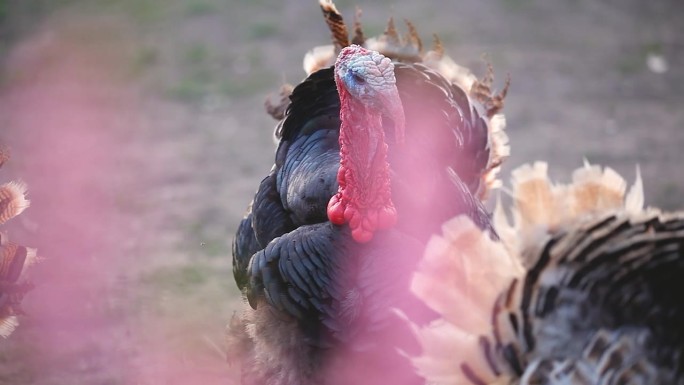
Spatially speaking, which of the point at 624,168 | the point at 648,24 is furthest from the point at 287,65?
the point at 648,24

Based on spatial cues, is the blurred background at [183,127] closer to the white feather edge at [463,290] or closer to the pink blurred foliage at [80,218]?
the pink blurred foliage at [80,218]

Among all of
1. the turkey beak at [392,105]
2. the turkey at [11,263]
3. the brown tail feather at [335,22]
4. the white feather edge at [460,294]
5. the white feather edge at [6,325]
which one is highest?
the brown tail feather at [335,22]

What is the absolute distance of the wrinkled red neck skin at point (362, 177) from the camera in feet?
9.92

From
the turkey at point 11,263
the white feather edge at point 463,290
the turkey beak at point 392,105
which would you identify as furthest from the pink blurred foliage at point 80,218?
the white feather edge at point 463,290

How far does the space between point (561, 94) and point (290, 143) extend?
12.8 feet

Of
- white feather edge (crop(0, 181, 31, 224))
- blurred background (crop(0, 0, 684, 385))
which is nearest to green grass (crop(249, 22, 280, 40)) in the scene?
blurred background (crop(0, 0, 684, 385))

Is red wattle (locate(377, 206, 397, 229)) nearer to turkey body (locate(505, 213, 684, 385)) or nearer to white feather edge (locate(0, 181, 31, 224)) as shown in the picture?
turkey body (locate(505, 213, 684, 385))

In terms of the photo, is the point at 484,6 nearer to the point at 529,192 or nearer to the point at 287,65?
the point at 287,65

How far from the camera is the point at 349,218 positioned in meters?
3.04

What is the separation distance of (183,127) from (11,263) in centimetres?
333

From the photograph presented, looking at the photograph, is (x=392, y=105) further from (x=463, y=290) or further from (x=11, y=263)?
(x=11, y=263)

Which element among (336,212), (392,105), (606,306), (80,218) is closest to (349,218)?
(336,212)

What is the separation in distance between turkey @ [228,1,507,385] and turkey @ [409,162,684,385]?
379 mm

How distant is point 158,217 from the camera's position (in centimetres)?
542
